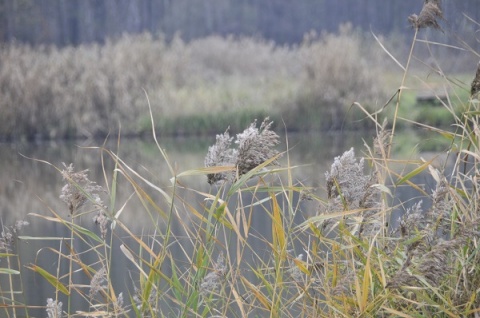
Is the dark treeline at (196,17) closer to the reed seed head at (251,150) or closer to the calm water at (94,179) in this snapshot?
the calm water at (94,179)

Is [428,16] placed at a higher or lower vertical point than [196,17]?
higher

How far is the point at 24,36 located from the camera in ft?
39.7

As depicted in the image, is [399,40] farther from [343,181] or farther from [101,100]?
[343,181]

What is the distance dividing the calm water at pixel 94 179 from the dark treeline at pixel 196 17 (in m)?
2.29

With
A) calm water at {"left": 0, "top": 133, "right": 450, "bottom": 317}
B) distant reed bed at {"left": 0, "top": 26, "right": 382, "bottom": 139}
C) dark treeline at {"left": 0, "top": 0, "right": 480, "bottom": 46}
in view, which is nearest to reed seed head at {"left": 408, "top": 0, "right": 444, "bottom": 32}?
calm water at {"left": 0, "top": 133, "right": 450, "bottom": 317}

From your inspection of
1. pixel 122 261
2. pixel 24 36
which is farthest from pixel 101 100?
pixel 122 261

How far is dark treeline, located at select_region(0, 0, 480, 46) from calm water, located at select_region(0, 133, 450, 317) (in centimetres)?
229

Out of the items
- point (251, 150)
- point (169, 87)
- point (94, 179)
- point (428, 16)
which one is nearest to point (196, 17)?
point (169, 87)

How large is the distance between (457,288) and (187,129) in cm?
925

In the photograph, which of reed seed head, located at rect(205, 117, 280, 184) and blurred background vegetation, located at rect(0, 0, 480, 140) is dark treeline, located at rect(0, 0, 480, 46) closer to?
blurred background vegetation, located at rect(0, 0, 480, 140)

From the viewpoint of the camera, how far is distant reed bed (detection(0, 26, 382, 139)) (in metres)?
10.4

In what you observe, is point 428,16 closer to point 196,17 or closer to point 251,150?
point 251,150

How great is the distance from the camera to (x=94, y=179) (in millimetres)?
6707

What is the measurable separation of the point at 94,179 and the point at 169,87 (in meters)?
4.49
